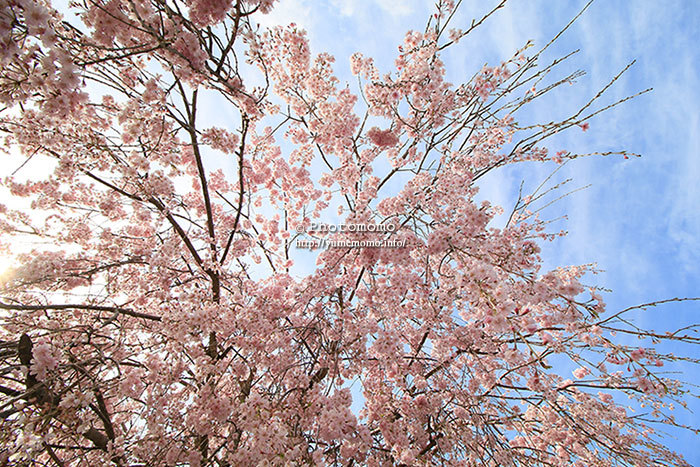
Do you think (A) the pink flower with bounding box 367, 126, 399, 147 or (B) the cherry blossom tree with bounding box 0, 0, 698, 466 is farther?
(A) the pink flower with bounding box 367, 126, 399, 147

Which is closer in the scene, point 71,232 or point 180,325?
point 180,325

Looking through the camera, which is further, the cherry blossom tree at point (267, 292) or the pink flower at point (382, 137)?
the pink flower at point (382, 137)

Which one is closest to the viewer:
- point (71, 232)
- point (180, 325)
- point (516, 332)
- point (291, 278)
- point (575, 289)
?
point (516, 332)

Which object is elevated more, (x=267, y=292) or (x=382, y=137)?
(x=382, y=137)

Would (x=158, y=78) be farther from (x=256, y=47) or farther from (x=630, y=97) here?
(x=630, y=97)

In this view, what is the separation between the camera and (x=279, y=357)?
13.4 feet

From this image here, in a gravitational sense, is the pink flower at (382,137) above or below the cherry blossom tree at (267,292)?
above

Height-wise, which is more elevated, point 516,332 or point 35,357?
point 516,332

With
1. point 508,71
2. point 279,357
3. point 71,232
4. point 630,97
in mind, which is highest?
point 508,71

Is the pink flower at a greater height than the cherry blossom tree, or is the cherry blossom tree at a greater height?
the pink flower

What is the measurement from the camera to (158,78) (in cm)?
316

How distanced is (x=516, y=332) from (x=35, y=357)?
4089 millimetres

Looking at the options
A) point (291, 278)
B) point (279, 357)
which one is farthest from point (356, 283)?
point (279, 357)

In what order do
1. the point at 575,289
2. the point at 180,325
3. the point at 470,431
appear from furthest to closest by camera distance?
the point at 470,431 < the point at 180,325 < the point at 575,289
